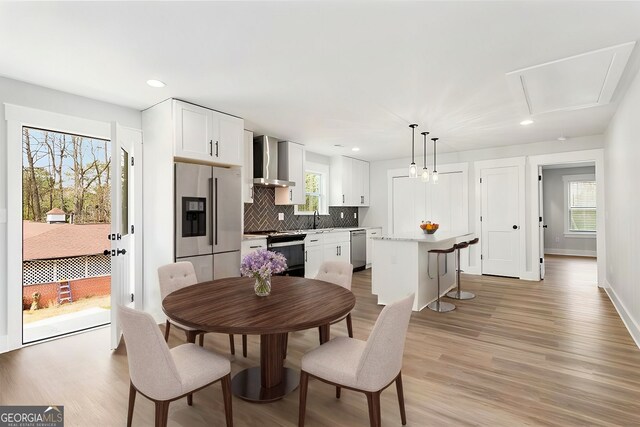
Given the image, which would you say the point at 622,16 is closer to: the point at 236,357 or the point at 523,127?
the point at 523,127

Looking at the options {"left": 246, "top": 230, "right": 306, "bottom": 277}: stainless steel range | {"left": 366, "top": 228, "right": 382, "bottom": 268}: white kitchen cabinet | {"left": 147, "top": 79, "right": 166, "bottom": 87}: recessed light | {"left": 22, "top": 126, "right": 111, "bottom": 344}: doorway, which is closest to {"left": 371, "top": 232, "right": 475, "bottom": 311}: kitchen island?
{"left": 246, "top": 230, "right": 306, "bottom": 277}: stainless steel range

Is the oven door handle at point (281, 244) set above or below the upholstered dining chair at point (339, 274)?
above

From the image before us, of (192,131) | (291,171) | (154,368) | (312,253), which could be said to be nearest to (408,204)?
(312,253)

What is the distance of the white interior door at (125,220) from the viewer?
2.89m

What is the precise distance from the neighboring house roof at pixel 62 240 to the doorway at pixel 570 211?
10.00 metres

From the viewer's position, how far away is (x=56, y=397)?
2156mm

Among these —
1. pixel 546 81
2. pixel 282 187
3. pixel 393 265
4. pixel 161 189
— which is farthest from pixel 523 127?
pixel 161 189

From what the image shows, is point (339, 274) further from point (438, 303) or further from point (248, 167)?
point (248, 167)

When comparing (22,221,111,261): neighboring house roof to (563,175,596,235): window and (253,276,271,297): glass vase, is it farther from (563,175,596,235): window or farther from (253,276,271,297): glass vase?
(563,175,596,235): window

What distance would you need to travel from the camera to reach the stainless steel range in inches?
184

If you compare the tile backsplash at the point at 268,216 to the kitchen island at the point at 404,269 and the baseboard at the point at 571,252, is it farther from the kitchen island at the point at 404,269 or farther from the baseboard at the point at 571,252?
the baseboard at the point at 571,252

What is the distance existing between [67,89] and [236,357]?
3.00m

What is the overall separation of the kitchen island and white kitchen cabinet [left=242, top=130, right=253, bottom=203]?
1.94 metres

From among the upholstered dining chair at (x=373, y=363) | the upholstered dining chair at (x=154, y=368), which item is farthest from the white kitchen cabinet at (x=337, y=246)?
the upholstered dining chair at (x=154, y=368)
